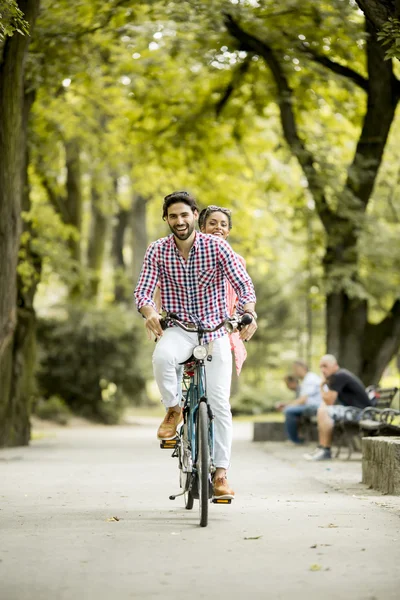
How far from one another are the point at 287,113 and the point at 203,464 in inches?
526

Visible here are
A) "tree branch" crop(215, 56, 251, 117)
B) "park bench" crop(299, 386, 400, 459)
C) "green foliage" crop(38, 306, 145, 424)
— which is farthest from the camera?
"green foliage" crop(38, 306, 145, 424)

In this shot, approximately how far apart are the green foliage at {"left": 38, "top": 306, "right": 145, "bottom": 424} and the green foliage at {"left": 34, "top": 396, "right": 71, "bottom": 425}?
2.39 feet

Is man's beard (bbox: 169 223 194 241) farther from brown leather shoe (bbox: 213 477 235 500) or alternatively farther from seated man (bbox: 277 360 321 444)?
seated man (bbox: 277 360 321 444)

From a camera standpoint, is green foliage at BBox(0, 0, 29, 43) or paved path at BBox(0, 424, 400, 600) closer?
paved path at BBox(0, 424, 400, 600)

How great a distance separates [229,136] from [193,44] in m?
4.55

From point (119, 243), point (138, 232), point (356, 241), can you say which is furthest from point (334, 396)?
point (119, 243)

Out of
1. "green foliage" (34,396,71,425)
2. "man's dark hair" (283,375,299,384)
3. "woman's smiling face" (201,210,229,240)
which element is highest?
"woman's smiling face" (201,210,229,240)

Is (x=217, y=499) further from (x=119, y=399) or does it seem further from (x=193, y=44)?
(x=119, y=399)

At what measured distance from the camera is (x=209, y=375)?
7949 millimetres

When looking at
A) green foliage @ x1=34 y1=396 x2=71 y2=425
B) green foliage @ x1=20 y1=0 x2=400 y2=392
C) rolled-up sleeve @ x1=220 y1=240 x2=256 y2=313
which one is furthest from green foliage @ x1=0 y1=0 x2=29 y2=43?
green foliage @ x1=34 y1=396 x2=71 y2=425

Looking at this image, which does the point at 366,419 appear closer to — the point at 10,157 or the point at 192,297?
the point at 10,157

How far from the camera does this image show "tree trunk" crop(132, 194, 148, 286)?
1604 inches

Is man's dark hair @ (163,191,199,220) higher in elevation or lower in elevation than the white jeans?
higher

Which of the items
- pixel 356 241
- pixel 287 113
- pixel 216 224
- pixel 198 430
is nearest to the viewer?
pixel 198 430
